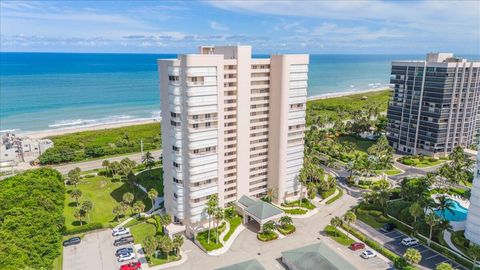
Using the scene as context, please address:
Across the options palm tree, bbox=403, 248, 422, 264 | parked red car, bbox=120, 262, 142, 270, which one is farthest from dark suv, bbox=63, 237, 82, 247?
palm tree, bbox=403, 248, 422, 264

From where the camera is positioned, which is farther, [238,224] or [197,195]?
[238,224]

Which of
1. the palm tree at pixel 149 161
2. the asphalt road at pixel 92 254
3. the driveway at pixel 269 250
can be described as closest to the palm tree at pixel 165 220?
the driveway at pixel 269 250

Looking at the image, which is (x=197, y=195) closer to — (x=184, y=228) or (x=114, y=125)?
(x=184, y=228)

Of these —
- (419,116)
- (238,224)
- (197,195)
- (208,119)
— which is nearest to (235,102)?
(208,119)

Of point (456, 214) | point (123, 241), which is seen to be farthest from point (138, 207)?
point (456, 214)

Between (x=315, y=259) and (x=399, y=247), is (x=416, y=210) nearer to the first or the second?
(x=399, y=247)

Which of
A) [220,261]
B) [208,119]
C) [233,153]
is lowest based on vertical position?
[220,261]

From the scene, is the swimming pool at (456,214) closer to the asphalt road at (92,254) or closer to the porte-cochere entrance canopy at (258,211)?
the porte-cochere entrance canopy at (258,211)
